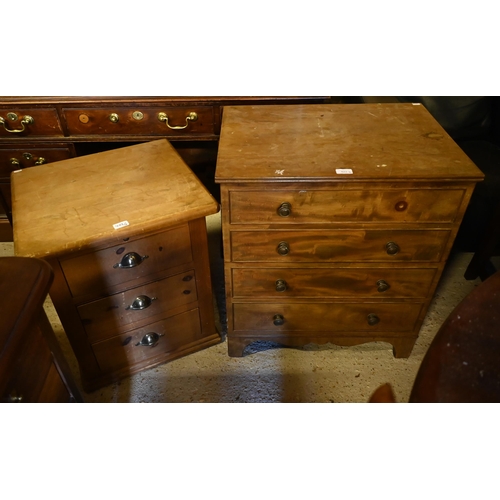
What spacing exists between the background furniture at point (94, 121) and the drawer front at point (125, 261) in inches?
28.5

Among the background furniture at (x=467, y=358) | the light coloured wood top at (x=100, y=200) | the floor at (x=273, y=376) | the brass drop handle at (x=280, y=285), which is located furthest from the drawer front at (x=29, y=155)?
the background furniture at (x=467, y=358)

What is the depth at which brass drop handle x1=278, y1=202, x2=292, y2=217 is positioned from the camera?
1219 millimetres

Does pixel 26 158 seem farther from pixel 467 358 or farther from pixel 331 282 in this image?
pixel 467 358

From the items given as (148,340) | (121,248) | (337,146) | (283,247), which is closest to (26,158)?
(121,248)

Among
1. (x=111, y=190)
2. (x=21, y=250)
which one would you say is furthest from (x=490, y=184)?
(x=21, y=250)

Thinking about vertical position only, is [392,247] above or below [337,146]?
below

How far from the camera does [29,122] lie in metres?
1.77

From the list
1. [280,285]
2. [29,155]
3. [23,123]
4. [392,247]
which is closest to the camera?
[392,247]

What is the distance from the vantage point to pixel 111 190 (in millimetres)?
1370

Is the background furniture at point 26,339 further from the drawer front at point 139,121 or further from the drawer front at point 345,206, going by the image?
the drawer front at point 139,121

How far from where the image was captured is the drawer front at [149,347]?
1.51 meters

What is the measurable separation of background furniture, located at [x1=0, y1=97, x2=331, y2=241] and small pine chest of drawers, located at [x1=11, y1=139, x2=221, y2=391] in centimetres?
22

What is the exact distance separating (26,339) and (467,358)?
76 cm

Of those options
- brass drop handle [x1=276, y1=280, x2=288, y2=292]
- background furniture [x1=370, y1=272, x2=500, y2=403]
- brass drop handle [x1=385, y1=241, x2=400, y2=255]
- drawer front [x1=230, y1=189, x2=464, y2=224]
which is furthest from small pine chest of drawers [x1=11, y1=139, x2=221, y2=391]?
background furniture [x1=370, y1=272, x2=500, y2=403]
